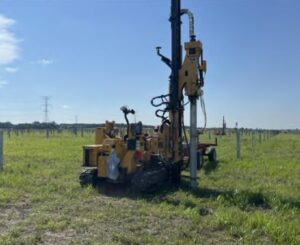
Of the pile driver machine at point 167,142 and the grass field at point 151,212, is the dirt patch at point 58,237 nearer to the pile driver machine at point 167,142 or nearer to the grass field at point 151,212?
the grass field at point 151,212

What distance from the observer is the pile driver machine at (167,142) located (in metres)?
9.56

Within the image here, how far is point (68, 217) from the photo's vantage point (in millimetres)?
6801

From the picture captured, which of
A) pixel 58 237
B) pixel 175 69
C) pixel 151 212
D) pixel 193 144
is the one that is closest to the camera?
pixel 58 237

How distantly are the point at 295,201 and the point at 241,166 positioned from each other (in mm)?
5943

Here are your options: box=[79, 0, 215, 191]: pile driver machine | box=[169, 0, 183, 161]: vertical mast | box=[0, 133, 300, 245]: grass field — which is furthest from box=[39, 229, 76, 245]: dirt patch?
box=[169, 0, 183, 161]: vertical mast

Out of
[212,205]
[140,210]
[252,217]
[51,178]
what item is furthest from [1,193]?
[252,217]

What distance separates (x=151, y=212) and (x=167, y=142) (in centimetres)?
310

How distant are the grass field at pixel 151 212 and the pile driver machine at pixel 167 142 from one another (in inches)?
18.6

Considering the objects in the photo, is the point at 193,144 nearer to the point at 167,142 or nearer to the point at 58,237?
the point at 167,142

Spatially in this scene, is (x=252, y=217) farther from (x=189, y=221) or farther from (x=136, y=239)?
(x=136, y=239)

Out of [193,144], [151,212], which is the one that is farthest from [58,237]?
[193,144]

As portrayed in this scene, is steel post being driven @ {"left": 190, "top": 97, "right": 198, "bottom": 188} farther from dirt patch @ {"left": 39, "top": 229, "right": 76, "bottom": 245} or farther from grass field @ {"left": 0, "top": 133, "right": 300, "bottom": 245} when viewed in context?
dirt patch @ {"left": 39, "top": 229, "right": 76, "bottom": 245}

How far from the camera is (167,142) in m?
10.1

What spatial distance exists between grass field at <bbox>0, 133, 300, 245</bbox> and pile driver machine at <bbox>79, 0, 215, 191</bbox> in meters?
0.47
